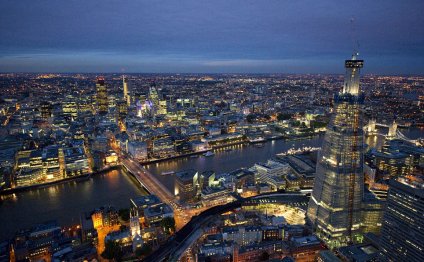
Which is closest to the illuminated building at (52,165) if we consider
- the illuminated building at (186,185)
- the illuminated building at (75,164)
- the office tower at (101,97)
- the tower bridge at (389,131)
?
the illuminated building at (75,164)

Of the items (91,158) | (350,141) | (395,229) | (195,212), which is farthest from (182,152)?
(395,229)

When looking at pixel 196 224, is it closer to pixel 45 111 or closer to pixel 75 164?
pixel 75 164

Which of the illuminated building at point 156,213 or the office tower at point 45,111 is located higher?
the office tower at point 45,111

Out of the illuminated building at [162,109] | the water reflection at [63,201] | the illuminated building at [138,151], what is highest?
the illuminated building at [162,109]

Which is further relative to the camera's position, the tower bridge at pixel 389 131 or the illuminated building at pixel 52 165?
the tower bridge at pixel 389 131

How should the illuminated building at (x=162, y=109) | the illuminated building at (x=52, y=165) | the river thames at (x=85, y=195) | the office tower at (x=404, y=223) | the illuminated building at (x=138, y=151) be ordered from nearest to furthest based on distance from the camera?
the office tower at (x=404, y=223) < the river thames at (x=85, y=195) < the illuminated building at (x=52, y=165) < the illuminated building at (x=138, y=151) < the illuminated building at (x=162, y=109)

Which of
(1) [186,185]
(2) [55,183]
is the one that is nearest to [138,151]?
(2) [55,183]

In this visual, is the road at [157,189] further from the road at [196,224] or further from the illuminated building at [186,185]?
the road at [196,224]

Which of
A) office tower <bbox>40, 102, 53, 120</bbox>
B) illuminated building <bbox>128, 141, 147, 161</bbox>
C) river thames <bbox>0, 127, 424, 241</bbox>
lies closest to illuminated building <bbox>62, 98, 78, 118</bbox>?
office tower <bbox>40, 102, 53, 120</bbox>
